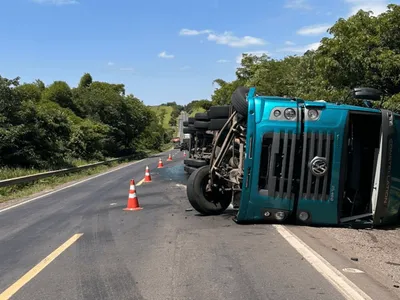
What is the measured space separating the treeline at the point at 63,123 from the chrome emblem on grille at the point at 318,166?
57.0 feet

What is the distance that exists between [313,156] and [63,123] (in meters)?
23.6

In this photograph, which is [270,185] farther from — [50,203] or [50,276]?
[50,203]

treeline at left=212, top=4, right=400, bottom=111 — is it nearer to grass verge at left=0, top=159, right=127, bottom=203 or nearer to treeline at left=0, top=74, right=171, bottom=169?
grass verge at left=0, top=159, right=127, bottom=203

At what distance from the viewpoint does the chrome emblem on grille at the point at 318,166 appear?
7.57 metres

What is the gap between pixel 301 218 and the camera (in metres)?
7.84

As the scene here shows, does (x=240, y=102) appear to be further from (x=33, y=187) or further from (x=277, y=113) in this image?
(x=33, y=187)

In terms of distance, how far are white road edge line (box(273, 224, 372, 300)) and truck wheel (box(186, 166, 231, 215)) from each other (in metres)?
2.19

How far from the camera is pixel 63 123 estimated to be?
2870 cm

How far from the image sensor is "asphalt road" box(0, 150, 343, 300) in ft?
16.3

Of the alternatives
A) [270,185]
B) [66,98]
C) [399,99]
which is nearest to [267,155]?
[270,185]

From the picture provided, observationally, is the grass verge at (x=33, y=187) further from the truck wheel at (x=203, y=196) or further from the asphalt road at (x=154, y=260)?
the truck wheel at (x=203, y=196)

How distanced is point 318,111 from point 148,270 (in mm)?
3899

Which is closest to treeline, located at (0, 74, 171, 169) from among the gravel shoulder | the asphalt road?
the asphalt road

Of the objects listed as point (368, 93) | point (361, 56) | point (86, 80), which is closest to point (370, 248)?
point (368, 93)
